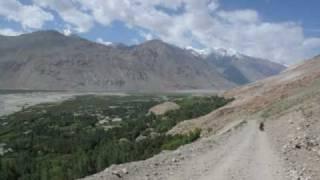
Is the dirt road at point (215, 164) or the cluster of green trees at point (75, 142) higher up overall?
the dirt road at point (215, 164)

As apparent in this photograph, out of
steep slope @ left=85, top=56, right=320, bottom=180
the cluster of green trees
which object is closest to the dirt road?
steep slope @ left=85, top=56, right=320, bottom=180

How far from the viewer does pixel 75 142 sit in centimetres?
10025

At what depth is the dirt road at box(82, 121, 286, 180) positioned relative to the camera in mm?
23734

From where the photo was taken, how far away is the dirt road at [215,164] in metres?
23.7

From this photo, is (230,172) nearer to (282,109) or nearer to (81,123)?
(282,109)

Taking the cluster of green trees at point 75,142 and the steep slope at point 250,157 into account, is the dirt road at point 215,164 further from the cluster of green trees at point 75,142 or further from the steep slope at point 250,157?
the cluster of green trees at point 75,142

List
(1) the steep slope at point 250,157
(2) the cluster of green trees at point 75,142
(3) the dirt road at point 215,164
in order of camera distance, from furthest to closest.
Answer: (2) the cluster of green trees at point 75,142 → (1) the steep slope at point 250,157 → (3) the dirt road at point 215,164

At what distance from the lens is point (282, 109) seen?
176 feet

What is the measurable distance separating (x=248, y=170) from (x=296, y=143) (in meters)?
7.78

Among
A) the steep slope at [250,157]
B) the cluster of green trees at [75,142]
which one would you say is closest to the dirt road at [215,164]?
the steep slope at [250,157]

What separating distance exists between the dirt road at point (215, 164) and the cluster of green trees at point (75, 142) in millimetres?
17037

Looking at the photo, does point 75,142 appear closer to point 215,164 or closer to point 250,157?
point 250,157

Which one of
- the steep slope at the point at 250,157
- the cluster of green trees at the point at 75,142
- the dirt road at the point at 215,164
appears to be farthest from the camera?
the cluster of green trees at the point at 75,142

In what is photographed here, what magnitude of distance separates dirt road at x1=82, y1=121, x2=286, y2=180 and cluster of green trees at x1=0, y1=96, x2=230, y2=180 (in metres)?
17.0
